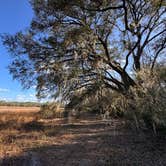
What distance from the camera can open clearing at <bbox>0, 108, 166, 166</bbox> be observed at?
887 centimetres

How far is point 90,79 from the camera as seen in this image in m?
15.0

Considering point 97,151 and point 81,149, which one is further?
point 81,149

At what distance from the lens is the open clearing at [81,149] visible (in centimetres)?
887

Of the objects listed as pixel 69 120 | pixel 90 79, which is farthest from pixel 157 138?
pixel 69 120

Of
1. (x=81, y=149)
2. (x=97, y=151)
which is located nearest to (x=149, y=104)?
(x=97, y=151)

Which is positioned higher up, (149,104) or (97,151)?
(149,104)

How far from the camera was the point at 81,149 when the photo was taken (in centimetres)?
1073

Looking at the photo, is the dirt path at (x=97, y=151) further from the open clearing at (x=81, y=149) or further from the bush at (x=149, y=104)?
the bush at (x=149, y=104)

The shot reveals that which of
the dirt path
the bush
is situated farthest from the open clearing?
the bush

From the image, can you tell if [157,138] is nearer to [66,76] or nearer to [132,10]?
[66,76]

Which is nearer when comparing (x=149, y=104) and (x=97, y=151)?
(x=97, y=151)

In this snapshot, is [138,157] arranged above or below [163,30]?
below

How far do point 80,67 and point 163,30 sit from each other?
5.97 m

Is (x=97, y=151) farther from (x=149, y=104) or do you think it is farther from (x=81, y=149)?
(x=149, y=104)
